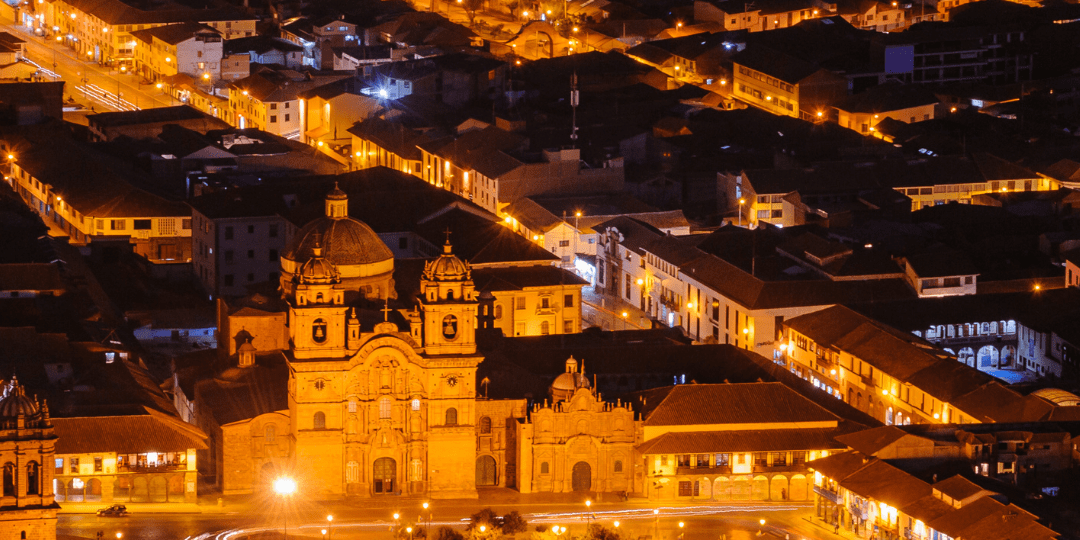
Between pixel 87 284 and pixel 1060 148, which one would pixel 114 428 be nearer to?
pixel 87 284

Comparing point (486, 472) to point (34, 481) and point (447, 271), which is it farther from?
point (34, 481)

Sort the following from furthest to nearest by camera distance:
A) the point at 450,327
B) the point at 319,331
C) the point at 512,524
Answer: the point at 450,327, the point at 319,331, the point at 512,524

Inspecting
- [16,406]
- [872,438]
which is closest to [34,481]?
[16,406]

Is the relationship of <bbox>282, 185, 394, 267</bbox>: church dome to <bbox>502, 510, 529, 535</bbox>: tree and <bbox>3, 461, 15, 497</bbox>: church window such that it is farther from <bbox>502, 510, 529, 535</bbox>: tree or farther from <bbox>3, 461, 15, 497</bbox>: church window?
<bbox>3, 461, 15, 497</bbox>: church window

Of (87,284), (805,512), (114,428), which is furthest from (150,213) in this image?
(805,512)

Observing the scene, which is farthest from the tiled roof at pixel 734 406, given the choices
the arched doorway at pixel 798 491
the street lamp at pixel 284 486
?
the street lamp at pixel 284 486

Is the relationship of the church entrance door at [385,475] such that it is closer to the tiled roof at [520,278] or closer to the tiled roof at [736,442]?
the tiled roof at [736,442]
